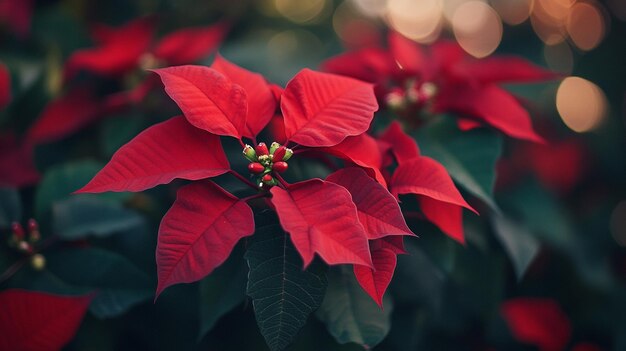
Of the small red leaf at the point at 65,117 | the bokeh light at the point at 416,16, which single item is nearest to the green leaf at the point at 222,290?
the small red leaf at the point at 65,117

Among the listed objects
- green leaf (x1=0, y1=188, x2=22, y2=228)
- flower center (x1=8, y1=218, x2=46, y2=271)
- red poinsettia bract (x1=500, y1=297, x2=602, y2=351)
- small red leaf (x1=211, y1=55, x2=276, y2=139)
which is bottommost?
red poinsettia bract (x1=500, y1=297, x2=602, y2=351)

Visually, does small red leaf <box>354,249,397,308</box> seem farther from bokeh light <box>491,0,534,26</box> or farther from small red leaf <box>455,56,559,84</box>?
bokeh light <box>491,0,534,26</box>

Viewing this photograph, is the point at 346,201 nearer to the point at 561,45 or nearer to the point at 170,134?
Result: the point at 170,134

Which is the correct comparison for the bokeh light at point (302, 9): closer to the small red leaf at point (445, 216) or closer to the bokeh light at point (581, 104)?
the bokeh light at point (581, 104)

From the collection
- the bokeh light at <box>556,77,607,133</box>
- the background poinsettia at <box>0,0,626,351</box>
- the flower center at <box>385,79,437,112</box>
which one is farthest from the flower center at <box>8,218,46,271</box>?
the bokeh light at <box>556,77,607,133</box>

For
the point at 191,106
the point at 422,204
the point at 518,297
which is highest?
the point at 191,106

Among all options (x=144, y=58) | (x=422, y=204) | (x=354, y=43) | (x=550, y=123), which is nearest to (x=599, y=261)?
(x=550, y=123)
